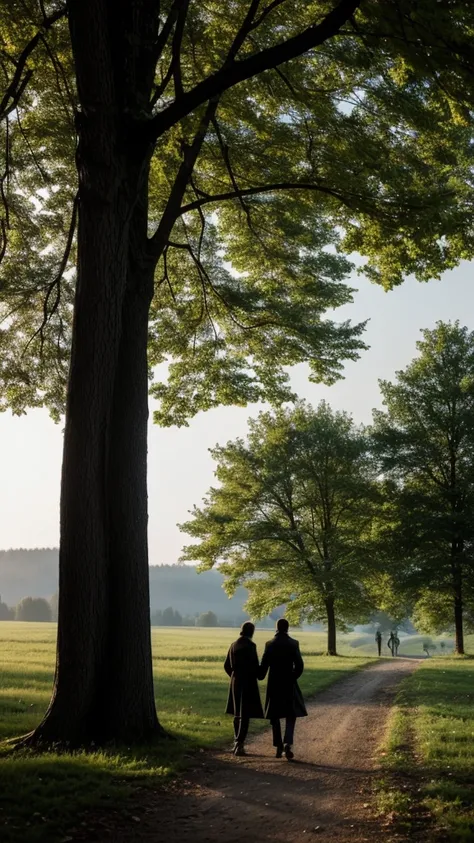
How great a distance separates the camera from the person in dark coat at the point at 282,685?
9344 millimetres

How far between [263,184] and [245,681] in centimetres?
914

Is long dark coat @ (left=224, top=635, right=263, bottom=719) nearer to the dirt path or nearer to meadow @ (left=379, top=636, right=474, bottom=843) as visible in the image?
the dirt path

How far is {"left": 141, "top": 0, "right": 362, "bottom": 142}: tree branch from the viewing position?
7.35m

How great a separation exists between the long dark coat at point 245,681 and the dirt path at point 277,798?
0.61 meters

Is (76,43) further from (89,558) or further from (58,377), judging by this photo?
(58,377)

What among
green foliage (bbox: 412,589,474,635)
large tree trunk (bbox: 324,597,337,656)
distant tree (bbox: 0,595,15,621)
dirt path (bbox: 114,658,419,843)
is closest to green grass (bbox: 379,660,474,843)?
dirt path (bbox: 114,658,419,843)

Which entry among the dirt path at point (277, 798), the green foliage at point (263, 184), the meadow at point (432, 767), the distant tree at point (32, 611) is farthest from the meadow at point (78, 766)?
the distant tree at point (32, 611)

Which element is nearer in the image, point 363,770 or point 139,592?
point 363,770

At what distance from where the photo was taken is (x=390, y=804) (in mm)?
6547

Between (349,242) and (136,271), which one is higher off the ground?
(349,242)

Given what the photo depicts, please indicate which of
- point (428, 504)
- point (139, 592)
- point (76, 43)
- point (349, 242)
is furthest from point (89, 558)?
point (428, 504)

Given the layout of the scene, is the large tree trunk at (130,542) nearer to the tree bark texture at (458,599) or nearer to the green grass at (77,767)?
the green grass at (77,767)

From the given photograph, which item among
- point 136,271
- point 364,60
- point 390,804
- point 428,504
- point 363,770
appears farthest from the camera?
point 428,504

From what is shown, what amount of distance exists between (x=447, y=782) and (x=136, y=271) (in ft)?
25.8
